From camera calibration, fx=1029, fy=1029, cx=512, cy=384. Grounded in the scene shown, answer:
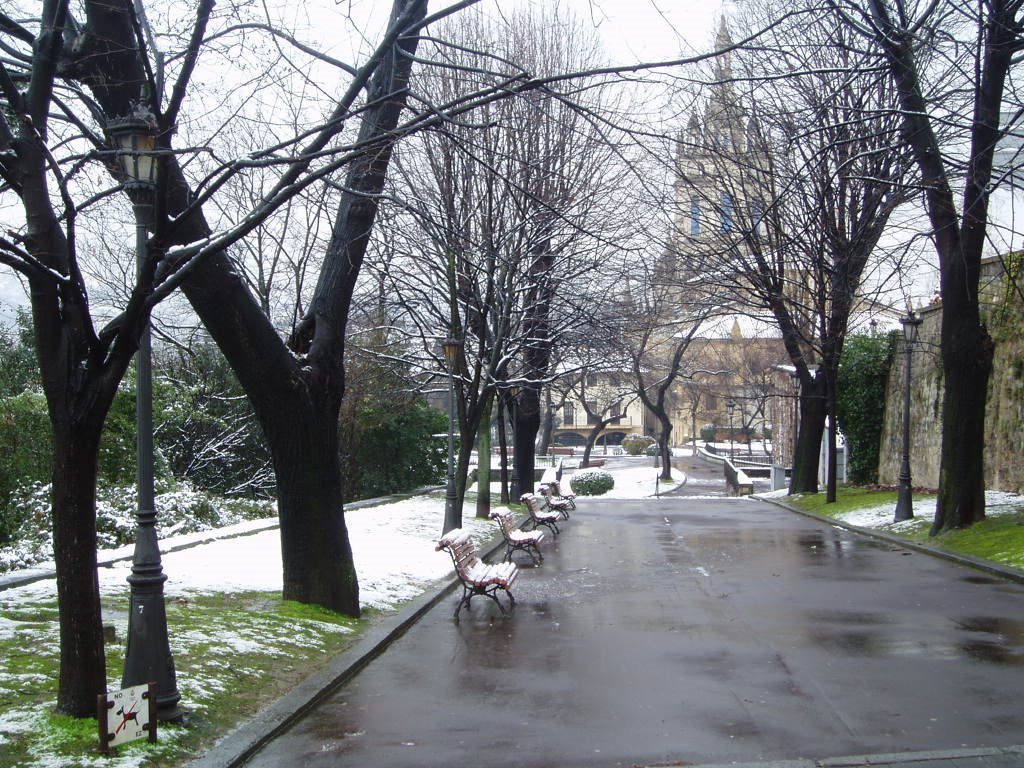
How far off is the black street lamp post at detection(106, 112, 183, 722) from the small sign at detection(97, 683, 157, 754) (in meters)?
0.53

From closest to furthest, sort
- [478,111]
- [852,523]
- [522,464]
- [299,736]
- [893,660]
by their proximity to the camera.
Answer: [299,736] < [893,660] < [478,111] < [852,523] < [522,464]

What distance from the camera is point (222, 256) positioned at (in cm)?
930

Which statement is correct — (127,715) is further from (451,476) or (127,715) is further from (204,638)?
(451,476)

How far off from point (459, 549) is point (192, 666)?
4.89m

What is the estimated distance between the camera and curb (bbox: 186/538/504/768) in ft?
20.4

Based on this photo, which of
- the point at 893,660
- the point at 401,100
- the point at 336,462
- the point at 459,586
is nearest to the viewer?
the point at 893,660

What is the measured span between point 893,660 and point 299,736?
511cm

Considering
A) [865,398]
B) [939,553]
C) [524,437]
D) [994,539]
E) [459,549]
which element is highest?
[865,398]

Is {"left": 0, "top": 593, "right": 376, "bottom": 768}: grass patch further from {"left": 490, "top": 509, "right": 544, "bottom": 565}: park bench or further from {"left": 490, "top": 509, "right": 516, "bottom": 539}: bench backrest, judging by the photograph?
{"left": 490, "top": 509, "right": 516, "bottom": 539}: bench backrest

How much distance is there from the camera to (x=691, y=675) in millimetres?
8383

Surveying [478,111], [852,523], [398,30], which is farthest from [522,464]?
[398,30]

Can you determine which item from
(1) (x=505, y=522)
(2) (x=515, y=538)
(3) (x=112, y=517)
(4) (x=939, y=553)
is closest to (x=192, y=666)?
(3) (x=112, y=517)

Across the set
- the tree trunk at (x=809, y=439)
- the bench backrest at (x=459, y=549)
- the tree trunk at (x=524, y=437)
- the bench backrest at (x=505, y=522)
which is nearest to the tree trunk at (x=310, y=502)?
the bench backrest at (x=459, y=549)

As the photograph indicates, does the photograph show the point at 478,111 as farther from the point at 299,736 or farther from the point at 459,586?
the point at 299,736
